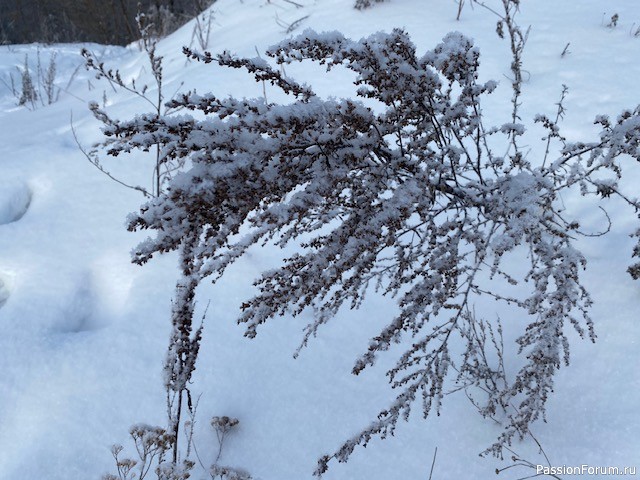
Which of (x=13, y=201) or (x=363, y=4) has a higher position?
(x=363, y=4)

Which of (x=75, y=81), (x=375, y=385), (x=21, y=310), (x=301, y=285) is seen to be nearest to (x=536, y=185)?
(x=301, y=285)

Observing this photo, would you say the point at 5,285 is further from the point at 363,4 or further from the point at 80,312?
the point at 363,4

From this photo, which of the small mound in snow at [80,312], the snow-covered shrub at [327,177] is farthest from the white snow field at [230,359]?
the snow-covered shrub at [327,177]

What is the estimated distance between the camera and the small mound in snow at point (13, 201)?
2891mm

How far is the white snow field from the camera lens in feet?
5.99

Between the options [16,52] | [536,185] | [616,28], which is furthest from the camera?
[16,52]

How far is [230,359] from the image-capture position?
7.18 ft

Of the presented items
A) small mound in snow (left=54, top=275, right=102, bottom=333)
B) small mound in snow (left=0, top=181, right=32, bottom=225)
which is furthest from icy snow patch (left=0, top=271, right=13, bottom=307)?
small mound in snow (left=0, top=181, right=32, bottom=225)

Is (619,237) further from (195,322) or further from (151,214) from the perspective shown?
(151,214)

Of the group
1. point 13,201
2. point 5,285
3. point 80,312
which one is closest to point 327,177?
point 80,312

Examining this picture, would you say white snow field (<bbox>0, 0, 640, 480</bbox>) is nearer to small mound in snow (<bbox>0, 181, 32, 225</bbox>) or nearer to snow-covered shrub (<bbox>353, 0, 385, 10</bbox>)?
small mound in snow (<bbox>0, 181, 32, 225</bbox>)

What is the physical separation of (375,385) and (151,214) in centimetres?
147

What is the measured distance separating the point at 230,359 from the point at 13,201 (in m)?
1.83

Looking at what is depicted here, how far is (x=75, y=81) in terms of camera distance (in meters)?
7.55
